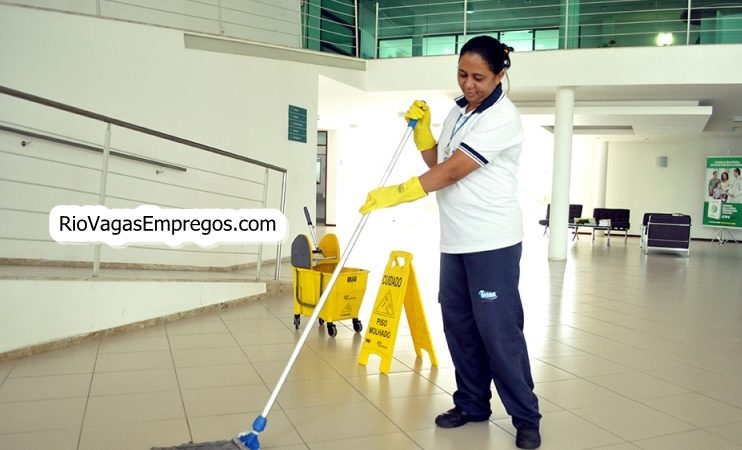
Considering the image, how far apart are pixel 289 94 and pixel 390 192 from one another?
5410 millimetres

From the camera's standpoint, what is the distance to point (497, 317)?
2.24 m

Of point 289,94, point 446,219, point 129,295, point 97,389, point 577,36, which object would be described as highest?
point 577,36

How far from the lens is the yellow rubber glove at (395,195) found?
2230 mm

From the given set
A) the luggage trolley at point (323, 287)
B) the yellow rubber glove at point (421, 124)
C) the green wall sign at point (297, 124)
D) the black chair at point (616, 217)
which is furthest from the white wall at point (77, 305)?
the black chair at point (616, 217)

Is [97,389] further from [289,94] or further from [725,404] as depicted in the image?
[289,94]

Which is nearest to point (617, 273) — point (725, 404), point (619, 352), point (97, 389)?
point (619, 352)

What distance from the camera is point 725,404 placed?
2807mm

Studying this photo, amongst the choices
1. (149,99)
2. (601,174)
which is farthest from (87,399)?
(601,174)

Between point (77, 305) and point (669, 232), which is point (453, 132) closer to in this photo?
point (77, 305)

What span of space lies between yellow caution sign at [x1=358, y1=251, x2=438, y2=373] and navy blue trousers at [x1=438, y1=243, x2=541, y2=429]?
868 millimetres

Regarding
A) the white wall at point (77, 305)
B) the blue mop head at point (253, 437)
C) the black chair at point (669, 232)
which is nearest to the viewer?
the blue mop head at point (253, 437)

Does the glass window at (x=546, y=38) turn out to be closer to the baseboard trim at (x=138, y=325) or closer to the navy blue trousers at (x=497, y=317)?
the baseboard trim at (x=138, y=325)

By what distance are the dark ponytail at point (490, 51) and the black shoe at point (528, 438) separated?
138 cm

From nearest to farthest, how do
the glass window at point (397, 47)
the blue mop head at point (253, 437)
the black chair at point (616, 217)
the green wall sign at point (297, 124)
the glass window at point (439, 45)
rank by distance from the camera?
the blue mop head at point (253, 437)
the green wall sign at point (297, 124)
the glass window at point (439, 45)
the glass window at point (397, 47)
the black chair at point (616, 217)
